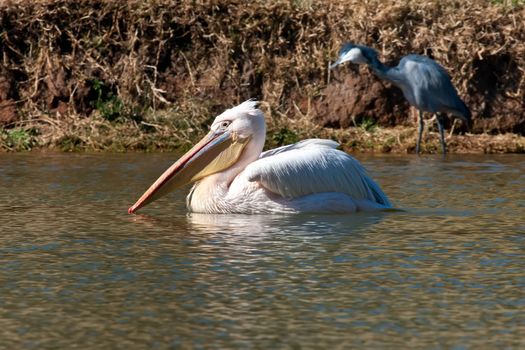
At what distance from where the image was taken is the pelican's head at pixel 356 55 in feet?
40.7

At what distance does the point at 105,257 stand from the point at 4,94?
7.46m

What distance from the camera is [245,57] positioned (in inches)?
532

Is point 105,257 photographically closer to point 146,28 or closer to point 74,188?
point 74,188

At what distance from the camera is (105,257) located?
5.96 metres

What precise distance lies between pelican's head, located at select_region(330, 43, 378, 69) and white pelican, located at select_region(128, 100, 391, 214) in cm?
442

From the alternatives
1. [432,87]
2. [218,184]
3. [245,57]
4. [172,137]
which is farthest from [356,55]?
[218,184]

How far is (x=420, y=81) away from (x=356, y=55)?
707 mm

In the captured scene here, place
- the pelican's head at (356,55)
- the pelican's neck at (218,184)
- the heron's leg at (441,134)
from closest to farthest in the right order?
1. the pelican's neck at (218,184)
2. the heron's leg at (441,134)
3. the pelican's head at (356,55)

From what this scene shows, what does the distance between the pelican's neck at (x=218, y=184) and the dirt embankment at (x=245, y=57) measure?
479 centimetres

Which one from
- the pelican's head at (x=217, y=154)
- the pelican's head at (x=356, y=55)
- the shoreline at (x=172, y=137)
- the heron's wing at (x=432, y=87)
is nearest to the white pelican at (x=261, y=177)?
the pelican's head at (x=217, y=154)

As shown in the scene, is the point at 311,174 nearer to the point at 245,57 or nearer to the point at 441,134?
the point at 441,134

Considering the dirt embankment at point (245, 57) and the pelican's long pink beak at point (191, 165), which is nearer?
the pelican's long pink beak at point (191, 165)

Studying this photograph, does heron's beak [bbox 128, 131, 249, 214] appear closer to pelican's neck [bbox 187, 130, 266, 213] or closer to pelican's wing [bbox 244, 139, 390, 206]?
pelican's neck [bbox 187, 130, 266, 213]

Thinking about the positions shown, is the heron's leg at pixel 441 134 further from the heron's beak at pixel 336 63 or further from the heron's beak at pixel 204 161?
the heron's beak at pixel 204 161
